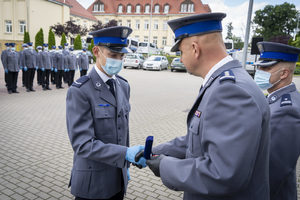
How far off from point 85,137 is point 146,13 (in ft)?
197

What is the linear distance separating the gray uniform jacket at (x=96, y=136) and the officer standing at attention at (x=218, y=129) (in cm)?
55

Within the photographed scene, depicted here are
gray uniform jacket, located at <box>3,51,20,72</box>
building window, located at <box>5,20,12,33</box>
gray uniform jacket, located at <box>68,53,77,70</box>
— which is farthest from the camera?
building window, located at <box>5,20,12,33</box>

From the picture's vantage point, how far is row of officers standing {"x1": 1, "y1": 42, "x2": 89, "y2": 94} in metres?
10.8

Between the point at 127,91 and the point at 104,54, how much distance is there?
51cm

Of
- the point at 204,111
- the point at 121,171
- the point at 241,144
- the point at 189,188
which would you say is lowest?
the point at 121,171

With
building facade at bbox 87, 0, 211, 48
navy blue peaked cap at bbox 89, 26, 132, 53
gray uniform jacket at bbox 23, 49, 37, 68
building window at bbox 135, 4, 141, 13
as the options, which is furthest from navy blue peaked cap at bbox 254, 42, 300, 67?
building window at bbox 135, 4, 141, 13

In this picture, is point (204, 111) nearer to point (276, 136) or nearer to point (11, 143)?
point (276, 136)

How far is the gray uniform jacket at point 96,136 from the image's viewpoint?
1866 millimetres

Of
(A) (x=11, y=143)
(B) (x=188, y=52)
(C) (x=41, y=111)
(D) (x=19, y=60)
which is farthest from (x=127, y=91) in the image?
(D) (x=19, y=60)

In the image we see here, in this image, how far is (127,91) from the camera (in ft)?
8.51

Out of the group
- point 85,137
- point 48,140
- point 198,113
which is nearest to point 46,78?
point 48,140

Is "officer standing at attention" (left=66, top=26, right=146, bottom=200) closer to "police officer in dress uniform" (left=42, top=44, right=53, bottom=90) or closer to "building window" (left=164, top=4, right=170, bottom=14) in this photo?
"police officer in dress uniform" (left=42, top=44, right=53, bottom=90)

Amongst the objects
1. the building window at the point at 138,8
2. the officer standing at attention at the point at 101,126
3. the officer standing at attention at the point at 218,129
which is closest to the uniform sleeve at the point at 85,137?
the officer standing at attention at the point at 101,126

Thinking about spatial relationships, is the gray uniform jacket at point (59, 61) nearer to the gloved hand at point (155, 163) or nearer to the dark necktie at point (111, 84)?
the dark necktie at point (111, 84)
